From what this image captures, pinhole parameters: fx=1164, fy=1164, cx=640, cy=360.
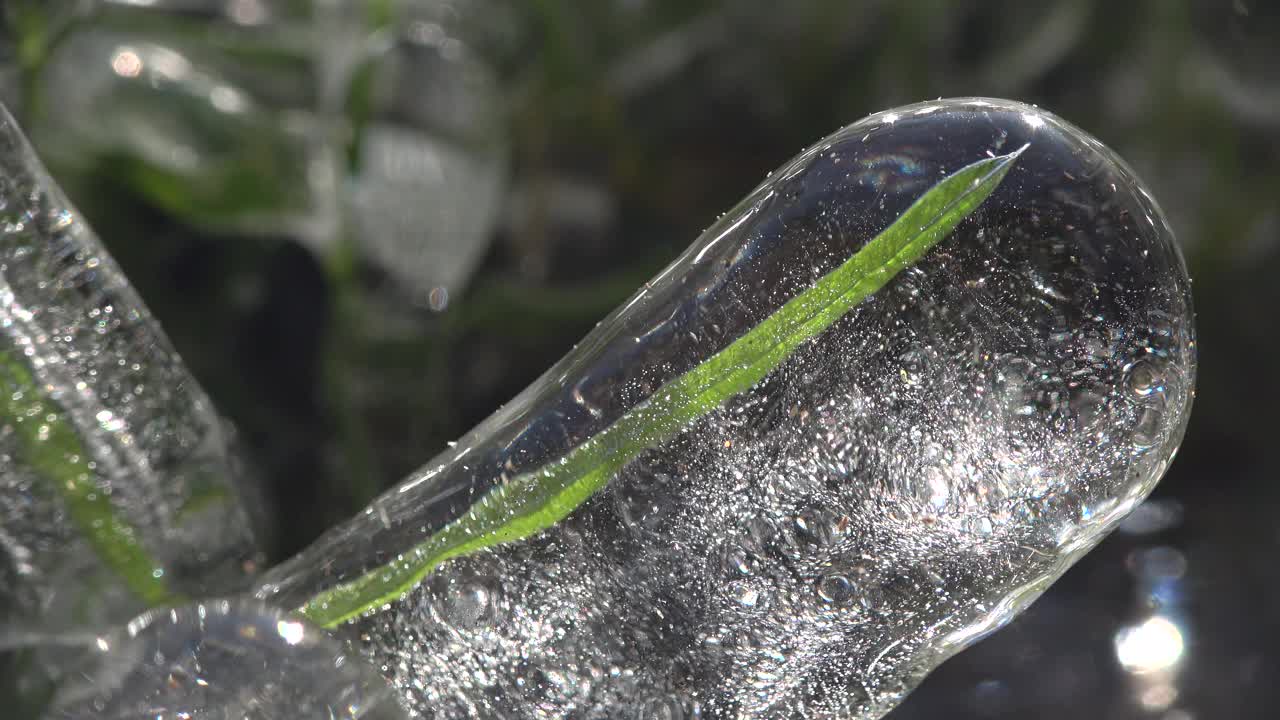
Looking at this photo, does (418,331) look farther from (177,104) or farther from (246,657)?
(246,657)

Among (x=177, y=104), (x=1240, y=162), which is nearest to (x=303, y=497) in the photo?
(x=177, y=104)

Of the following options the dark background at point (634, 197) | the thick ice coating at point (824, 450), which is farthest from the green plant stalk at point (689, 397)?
the dark background at point (634, 197)

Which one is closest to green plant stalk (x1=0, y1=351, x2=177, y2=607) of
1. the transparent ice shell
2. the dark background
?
the transparent ice shell

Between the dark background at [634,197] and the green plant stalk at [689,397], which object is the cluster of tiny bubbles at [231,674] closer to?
the green plant stalk at [689,397]

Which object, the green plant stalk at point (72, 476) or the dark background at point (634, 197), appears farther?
the dark background at point (634, 197)

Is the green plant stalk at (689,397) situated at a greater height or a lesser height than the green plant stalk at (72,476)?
lesser

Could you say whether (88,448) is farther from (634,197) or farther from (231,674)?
(634,197)
